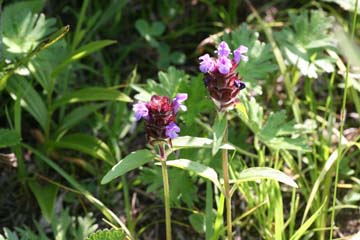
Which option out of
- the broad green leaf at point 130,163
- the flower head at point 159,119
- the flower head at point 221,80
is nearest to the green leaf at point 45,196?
the broad green leaf at point 130,163

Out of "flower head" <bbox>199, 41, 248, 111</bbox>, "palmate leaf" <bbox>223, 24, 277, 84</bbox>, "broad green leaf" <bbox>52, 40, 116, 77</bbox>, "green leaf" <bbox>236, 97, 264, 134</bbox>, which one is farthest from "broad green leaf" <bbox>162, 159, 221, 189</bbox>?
"broad green leaf" <bbox>52, 40, 116, 77</bbox>

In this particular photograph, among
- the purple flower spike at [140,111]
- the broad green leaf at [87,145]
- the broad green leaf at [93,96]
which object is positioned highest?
the purple flower spike at [140,111]

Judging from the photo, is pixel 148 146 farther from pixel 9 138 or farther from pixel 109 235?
pixel 109 235

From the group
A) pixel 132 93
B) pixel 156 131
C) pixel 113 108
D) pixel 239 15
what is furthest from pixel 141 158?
pixel 239 15

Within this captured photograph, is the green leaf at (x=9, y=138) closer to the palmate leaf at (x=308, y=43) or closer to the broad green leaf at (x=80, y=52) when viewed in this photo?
the broad green leaf at (x=80, y=52)

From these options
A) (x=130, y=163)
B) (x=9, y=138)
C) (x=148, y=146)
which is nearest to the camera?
(x=130, y=163)

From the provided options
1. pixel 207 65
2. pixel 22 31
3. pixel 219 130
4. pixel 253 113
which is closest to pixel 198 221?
pixel 253 113

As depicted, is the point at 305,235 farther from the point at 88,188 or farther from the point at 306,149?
the point at 88,188
